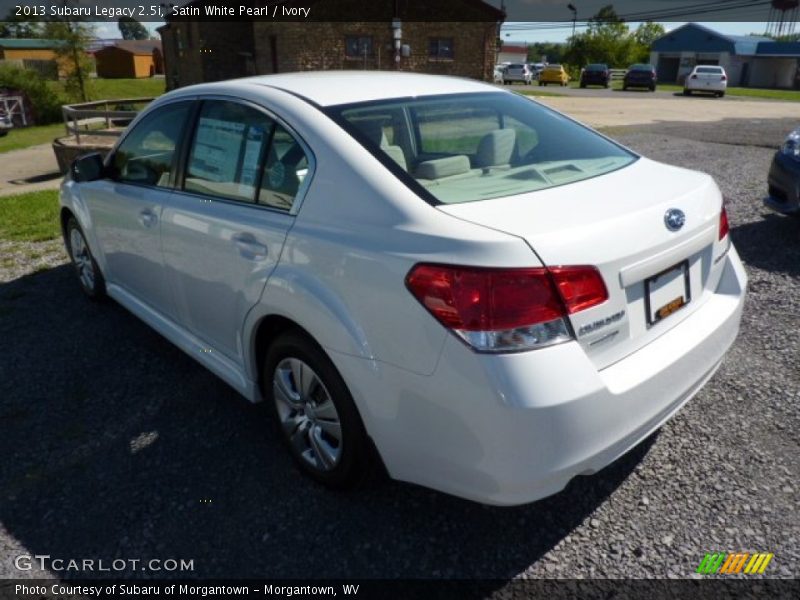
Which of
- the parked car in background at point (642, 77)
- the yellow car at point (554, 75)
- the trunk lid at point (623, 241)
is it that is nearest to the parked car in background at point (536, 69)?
the yellow car at point (554, 75)

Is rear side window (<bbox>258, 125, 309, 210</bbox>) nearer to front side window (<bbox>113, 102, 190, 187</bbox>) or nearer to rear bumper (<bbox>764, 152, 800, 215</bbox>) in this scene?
front side window (<bbox>113, 102, 190, 187</bbox>)

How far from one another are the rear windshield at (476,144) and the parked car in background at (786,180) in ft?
11.1

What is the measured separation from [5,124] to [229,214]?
26920mm

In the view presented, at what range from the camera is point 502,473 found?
2.01m

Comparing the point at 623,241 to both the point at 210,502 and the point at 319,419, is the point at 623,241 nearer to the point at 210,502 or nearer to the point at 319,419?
the point at 319,419

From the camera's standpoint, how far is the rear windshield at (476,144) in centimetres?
246

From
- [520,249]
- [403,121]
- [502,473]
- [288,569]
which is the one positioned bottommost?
[288,569]

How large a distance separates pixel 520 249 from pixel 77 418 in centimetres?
267

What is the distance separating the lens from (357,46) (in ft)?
104

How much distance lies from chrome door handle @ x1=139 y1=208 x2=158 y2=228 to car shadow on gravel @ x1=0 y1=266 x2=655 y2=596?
3.07 feet

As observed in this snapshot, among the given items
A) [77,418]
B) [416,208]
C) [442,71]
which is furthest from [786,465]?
[442,71]

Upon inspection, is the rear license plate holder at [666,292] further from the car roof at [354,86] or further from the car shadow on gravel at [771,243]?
the car shadow on gravel at [771,243]

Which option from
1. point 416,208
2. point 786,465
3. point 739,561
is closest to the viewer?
point 416,208

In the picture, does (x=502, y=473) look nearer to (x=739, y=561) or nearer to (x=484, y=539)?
(x=484, y=539)
